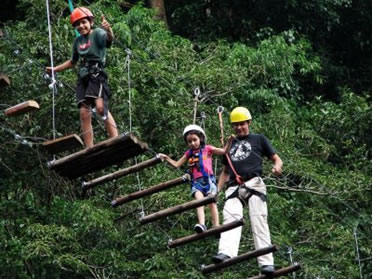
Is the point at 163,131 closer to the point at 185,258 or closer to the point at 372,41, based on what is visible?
the point at 185,258

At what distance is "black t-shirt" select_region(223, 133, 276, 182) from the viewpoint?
12.4m

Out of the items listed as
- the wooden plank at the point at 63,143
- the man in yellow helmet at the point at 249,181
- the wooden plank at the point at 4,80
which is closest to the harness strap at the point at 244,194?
the man in yellow helmet at the point at 249,181

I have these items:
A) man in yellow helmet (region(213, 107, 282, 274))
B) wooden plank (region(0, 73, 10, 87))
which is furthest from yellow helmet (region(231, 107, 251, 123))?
wooden plank (region(0, 73, 10, 87))

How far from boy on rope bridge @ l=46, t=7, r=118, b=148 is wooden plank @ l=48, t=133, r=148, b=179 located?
0.15 meters

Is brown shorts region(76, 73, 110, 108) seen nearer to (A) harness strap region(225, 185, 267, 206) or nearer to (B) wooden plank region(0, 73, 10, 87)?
(B) wooden plank region(0, 73, 10, 87)

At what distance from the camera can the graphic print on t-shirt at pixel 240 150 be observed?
1241 cm

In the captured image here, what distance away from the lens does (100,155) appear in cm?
1197

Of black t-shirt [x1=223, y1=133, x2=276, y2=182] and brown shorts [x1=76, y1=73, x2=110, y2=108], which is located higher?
brown shorts [x1=76, y1=73, x2=110, y2=108]

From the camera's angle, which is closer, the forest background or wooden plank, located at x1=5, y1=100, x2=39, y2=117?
wooden plank, located at x1=5, y1=100, x2=39, y2=117

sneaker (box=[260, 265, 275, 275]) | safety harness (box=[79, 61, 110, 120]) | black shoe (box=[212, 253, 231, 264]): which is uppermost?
safety harness (box=[79, 61, 110, 120])

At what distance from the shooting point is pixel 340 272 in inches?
629

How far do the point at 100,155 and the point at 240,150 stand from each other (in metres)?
1.13

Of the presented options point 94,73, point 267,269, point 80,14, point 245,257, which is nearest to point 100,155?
point 94,73

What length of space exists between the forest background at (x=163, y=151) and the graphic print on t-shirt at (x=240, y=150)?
180cm
